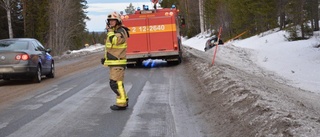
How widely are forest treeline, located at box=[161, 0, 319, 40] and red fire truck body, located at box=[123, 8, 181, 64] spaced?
30.6ft

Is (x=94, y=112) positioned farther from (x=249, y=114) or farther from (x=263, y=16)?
(x=263, y=16)

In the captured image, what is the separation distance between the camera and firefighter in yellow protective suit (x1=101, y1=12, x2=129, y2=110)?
798 centimetres

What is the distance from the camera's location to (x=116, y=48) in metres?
8.05

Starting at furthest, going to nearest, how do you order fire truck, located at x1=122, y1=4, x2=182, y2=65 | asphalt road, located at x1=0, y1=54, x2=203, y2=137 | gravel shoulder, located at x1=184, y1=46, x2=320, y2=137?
fire truck, located at x1=122, y1=4, x2=182, y2=65 → asphalt road, located at x1=0, y1=54, x2=203, y2=137 → gravel shoulder, located at x1=184, y1=46, x2=320, y2=137

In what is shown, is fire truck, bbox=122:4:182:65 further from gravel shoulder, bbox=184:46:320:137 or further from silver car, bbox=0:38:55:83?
gravel shoulder, bbox=184:46:320:137

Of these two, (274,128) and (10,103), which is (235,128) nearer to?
(274,128)

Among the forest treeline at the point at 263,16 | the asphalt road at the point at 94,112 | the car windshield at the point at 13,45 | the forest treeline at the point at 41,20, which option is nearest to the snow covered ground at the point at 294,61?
the forest treeline at the point at 263,16

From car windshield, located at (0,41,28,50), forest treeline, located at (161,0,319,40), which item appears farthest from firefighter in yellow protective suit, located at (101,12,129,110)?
forest treeline, located at (161,0,319,40)

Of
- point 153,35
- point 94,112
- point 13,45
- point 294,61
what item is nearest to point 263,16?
point 294,61

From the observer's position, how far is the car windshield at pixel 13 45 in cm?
1314

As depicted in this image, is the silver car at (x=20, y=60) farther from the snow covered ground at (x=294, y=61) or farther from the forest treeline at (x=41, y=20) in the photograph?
the forest treeline at (x=41, y=20)

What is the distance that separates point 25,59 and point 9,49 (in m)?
0.66

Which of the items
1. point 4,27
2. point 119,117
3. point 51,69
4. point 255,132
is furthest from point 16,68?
point 4,27

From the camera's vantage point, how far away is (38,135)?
610cm
